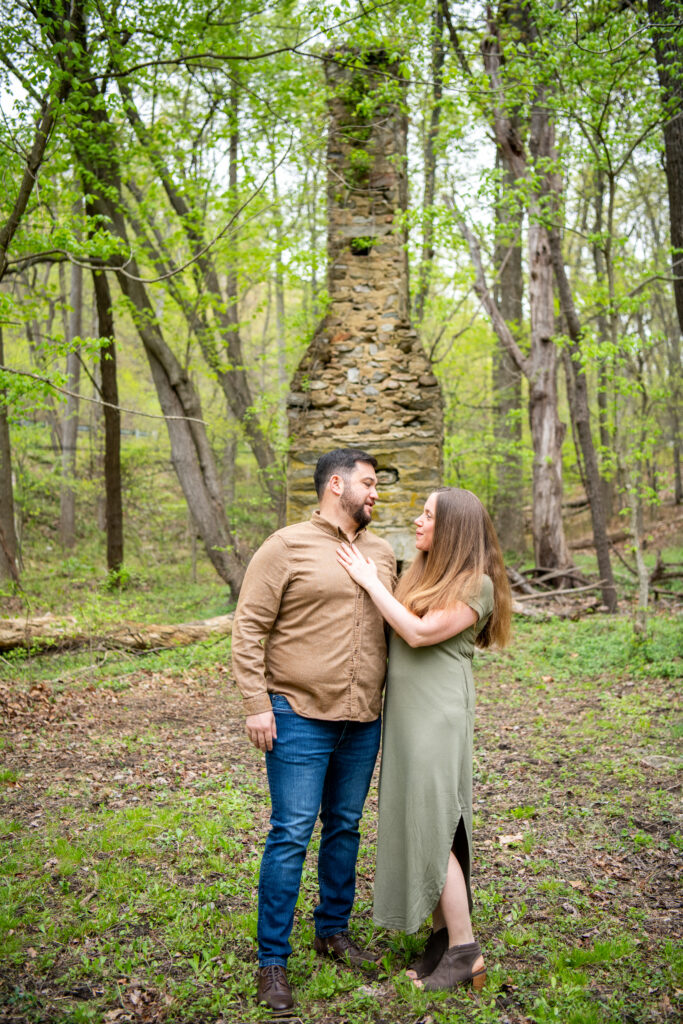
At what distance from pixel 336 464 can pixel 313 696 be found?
95 centimetres

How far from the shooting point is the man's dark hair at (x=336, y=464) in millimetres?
3068

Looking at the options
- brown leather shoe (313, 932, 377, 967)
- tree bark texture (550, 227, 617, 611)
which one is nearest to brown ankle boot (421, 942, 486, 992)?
brown leather shoe (313, 932, 377, 967)

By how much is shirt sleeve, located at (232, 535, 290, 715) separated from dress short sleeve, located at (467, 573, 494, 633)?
738 mm

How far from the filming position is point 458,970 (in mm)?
2822

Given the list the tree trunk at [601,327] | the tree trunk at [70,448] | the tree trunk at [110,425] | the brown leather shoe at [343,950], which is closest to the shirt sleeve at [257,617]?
the brown leather shoe at [343,950]

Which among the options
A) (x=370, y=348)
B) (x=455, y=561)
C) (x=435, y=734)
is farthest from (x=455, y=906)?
(x=370, y=348)

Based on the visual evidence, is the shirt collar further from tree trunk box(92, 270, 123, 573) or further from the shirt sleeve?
tree trunk box(92, 270, 123, 573)

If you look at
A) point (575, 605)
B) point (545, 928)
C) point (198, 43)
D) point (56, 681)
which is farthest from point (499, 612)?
point (575, 605)

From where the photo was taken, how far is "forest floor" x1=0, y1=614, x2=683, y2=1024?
112 inches

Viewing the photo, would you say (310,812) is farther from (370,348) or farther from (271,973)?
(370,348)

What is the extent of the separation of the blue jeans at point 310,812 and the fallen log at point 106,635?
6014 mm

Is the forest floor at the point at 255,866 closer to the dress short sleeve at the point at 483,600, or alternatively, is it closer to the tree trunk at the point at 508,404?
the dress short sleeve at the point at 483,600

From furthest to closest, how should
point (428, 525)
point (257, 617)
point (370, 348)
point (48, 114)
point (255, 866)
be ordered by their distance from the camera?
point (370, 348)
point (48, 114)
point (255, 866)
point (428, 525)
point (257, 617)

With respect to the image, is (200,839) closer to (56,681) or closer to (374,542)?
(374,542)
